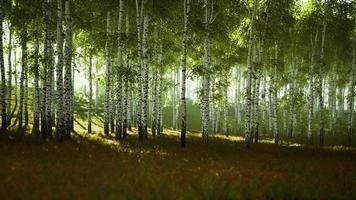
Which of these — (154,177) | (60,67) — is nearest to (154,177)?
(154,177)

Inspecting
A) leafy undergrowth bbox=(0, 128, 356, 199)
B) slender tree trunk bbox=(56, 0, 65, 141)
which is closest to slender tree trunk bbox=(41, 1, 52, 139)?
slender tree trunk bbox=(56, 0, 65, 141)

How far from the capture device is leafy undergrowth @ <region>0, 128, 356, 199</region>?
26.3 feet

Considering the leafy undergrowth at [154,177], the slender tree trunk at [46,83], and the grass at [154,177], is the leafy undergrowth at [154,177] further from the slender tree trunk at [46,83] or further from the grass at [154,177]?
the slender tree trunk at [46,83]

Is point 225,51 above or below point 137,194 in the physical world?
above

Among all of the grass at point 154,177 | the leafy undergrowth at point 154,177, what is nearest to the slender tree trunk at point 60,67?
the grass at point 154,177

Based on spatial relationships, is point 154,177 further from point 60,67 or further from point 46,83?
point 46,83

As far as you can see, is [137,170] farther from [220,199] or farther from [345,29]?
[345,29]

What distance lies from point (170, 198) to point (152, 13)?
17006mm

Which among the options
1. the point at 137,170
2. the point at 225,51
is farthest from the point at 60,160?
the point at 225,51

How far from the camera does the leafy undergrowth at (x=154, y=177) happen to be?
8023mm

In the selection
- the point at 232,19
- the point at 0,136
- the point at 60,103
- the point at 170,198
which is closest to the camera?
the point at 170,198

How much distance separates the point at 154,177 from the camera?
9469mm

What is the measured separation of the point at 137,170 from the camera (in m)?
10.4

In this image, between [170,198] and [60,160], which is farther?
[60,160]
